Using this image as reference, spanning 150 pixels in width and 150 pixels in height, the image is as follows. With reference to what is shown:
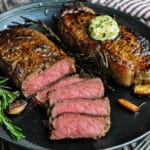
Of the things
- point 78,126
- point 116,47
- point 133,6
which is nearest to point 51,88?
point 78,126

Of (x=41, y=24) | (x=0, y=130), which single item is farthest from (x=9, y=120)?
(x=41, y=24)

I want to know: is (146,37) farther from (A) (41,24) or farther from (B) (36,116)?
(B) (36,116)

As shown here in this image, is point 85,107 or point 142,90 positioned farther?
point 142,90

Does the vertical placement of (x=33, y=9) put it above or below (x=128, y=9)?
above

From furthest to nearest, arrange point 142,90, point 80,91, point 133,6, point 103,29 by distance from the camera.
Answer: point 133,6 → point 103,29 → point 142,90 → point 80,91

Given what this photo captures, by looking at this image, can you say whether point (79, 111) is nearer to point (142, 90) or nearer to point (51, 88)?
point (51, 88)

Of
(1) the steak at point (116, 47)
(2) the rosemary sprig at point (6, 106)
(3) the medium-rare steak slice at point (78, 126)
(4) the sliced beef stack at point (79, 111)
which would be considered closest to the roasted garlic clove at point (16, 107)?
(2) the rosemary sprig at point (6, 106)

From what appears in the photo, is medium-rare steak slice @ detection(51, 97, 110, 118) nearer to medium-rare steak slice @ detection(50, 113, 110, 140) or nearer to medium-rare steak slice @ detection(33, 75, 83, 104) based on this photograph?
medium-rare steak slice @ detection(50, 113, 110, 140)

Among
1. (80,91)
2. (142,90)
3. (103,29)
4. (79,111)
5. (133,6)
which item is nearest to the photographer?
(79,111)
